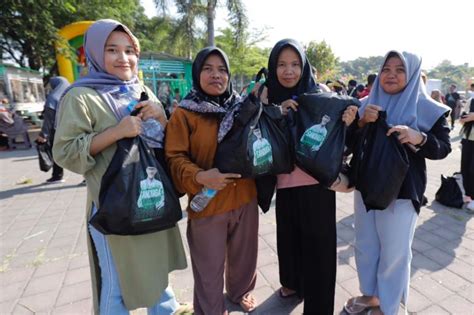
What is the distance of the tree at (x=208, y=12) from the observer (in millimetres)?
13328

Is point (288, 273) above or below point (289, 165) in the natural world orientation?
below

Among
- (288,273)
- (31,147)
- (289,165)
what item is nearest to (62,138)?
(289,165)

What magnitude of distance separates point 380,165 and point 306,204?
0.49 metres

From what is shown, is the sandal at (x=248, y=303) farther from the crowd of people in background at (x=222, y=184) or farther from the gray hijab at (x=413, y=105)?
the gray hijab at (x=413, y=105)

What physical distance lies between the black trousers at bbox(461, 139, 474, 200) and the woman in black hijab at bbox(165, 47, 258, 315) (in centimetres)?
366

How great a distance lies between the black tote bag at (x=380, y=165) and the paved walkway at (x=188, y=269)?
103 cm

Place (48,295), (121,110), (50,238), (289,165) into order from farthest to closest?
1. (50,238)
2. (48,295)
3. (289,165)
4. (121,110)

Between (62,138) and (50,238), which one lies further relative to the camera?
(50,238)

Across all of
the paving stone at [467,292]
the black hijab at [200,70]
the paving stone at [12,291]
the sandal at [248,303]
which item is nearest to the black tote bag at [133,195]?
the black hijab at [200,70]

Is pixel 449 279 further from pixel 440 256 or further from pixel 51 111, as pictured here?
pixel 51 111

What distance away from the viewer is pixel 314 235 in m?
1.91

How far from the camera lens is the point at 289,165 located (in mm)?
1753

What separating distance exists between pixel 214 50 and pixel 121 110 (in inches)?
25.6

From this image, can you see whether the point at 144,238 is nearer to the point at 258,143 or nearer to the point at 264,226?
the point at 258,143
